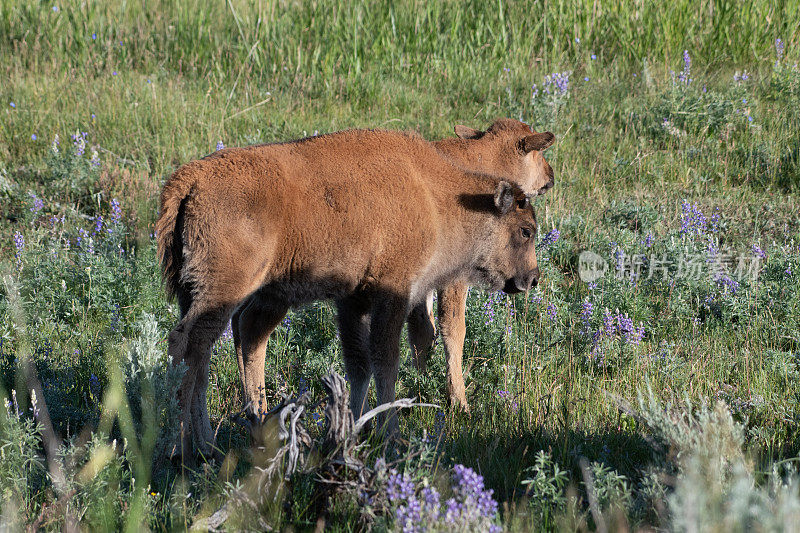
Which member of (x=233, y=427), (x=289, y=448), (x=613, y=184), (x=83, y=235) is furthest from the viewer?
(x=613, y=184)

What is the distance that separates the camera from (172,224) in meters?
4.61

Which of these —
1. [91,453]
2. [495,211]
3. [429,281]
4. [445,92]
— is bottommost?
[91,453]

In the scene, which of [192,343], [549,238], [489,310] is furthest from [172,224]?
[549,238]

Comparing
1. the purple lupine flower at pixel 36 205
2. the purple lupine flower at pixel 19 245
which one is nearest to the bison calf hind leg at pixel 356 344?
the purple lupine flower at pixel 19 245

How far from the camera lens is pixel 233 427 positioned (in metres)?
5.18

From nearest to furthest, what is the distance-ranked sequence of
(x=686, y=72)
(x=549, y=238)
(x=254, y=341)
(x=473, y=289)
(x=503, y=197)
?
(x=503, y=197)
(x=254, y=341)
(x=473, y=289)
(x=549, y=238)
(x=686, y=72)

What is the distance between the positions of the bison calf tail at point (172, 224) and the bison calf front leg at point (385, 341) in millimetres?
1193

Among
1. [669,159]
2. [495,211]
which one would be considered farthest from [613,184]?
[495,211]

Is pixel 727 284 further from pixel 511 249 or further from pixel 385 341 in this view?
pixel 385 341

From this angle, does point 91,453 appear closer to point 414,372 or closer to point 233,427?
point 233,427

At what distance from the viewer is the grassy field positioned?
363 cm

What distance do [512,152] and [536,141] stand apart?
0.21 meters

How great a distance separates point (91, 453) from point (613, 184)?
670 centimetres

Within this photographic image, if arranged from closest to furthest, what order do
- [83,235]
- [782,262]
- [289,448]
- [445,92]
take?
1. [289,448]
2. [782,262]
3. [83,235]
4. [445,92]
